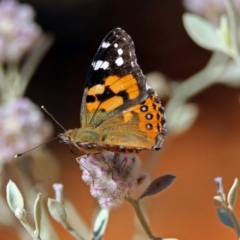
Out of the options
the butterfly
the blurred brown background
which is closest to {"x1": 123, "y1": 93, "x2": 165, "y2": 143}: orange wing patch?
the butterfly

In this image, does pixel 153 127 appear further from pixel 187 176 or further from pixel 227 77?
pixel 187 176

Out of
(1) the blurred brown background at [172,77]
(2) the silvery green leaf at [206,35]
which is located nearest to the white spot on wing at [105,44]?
(2) the silvery green leaf at [206,35]

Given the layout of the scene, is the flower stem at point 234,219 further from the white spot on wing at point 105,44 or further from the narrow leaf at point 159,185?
the white spot on wing at point 105,44

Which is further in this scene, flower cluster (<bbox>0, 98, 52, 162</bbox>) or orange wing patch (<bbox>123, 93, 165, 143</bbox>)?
flower cluster (<bbox>0, 98, 52, 162</bbox>)

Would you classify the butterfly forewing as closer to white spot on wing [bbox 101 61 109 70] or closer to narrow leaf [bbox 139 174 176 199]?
white spot on wing [bbox 101 61 109 70]

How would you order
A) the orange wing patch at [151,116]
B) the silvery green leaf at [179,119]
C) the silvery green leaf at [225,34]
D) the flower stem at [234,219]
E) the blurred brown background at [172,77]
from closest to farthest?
the flower stem at [234,219] < the orange wing patch at [151,116] < the silvery green leaf at [225,34] < the silvery green leaf at [179,119] < the blurred brown background at [172,77]
